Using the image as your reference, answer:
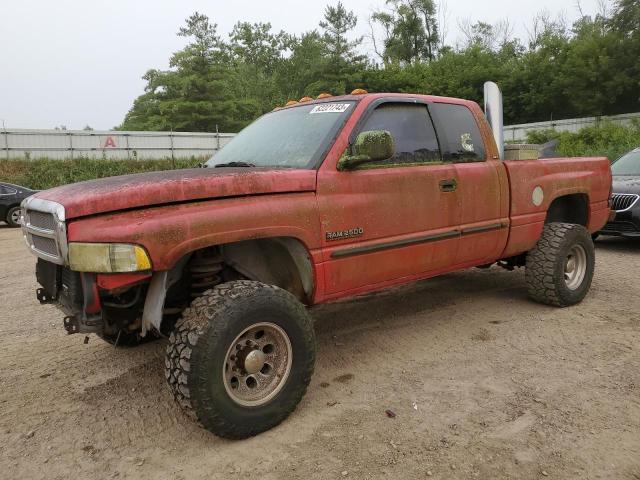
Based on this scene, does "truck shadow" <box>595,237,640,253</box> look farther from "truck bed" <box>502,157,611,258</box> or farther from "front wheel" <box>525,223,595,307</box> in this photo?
"front wheel" <box>525,223,595,307</box>

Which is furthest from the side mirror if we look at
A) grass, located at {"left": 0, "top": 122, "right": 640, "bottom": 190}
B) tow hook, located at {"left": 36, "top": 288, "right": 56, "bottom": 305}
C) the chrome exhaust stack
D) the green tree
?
the green tree

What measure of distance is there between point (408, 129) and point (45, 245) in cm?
255

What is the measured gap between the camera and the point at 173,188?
8.77ft

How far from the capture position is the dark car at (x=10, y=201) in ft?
47.8

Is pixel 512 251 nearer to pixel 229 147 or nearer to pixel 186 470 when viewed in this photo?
pixel 229 147

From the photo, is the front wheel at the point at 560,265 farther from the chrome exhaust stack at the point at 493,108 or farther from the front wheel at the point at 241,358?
Answer: the front wheel at the point at 241,358

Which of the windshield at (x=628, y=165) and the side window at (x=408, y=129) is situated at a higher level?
the side window at (x=408, y=129)

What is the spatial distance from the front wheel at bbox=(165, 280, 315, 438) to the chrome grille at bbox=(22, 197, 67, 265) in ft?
2.37

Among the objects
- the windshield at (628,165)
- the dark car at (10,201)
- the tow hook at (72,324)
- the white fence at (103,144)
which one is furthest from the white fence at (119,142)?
the tow hook at (72,324)

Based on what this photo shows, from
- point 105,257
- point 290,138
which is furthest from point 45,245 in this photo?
point 290,138

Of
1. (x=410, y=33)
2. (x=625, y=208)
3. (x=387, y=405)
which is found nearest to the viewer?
(x=387, y=405)

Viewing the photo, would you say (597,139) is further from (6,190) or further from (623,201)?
(6,190)

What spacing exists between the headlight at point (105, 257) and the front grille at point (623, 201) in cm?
718

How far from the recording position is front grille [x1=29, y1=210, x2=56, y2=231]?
2.68 meters
